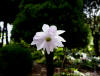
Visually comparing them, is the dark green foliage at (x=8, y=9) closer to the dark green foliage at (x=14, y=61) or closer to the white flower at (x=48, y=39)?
the dark green foliage at (x=14, y=61)

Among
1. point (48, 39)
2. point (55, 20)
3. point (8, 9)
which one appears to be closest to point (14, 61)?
point (55, 20)

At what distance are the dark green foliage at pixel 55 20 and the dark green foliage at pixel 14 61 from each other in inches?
74.8

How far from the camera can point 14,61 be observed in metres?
3.65

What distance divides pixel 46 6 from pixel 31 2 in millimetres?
945

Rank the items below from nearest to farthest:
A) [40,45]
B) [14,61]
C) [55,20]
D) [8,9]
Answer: [40,45] → [14,61] → [55,20] → [8,9]

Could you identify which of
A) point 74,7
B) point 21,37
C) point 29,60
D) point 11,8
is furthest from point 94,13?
point 29,60

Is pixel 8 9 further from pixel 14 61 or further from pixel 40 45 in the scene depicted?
pixel 40 45

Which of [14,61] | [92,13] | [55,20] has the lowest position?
[14,61]

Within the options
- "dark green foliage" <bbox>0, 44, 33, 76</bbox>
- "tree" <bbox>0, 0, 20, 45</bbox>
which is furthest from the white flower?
"tree" <bbox>0, 0, 20, 45</bbox>

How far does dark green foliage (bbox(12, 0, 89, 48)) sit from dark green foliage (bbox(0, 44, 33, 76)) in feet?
6.24

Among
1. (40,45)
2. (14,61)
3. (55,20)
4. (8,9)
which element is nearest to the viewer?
(40,45)

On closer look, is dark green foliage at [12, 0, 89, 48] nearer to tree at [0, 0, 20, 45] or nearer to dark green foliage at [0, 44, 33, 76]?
dark green foliage at [0, 44, 33, 76]

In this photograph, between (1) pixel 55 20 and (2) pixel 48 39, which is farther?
(1) pixel 55 20

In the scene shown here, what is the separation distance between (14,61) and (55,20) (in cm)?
249
